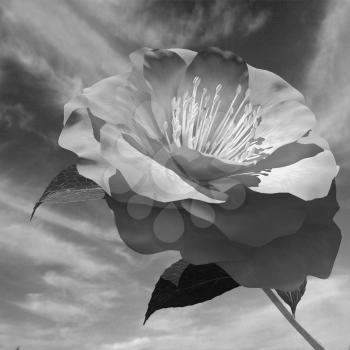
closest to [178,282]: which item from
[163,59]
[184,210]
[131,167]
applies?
[184,210]

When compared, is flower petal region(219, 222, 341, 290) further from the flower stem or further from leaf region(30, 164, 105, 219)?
leaf region(30, 164, 105, 219)

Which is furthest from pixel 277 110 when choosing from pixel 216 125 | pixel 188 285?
pixel 188 285

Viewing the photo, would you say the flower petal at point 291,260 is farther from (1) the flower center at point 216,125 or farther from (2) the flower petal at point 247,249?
(1) the flower center at point 216,125

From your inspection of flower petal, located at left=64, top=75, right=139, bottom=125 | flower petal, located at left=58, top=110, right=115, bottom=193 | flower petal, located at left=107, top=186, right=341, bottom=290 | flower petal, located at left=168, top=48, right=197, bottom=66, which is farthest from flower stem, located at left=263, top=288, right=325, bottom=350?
flower petal, located at left=168, top=48, right=197, bottom=66

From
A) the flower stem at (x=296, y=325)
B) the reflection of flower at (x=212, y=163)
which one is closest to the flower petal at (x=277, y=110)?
the reflection of flower at (x=212, y=163)

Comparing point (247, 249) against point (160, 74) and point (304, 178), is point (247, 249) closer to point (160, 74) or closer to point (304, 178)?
point (304, 178)

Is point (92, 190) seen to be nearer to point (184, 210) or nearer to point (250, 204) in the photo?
point (184, 210)
